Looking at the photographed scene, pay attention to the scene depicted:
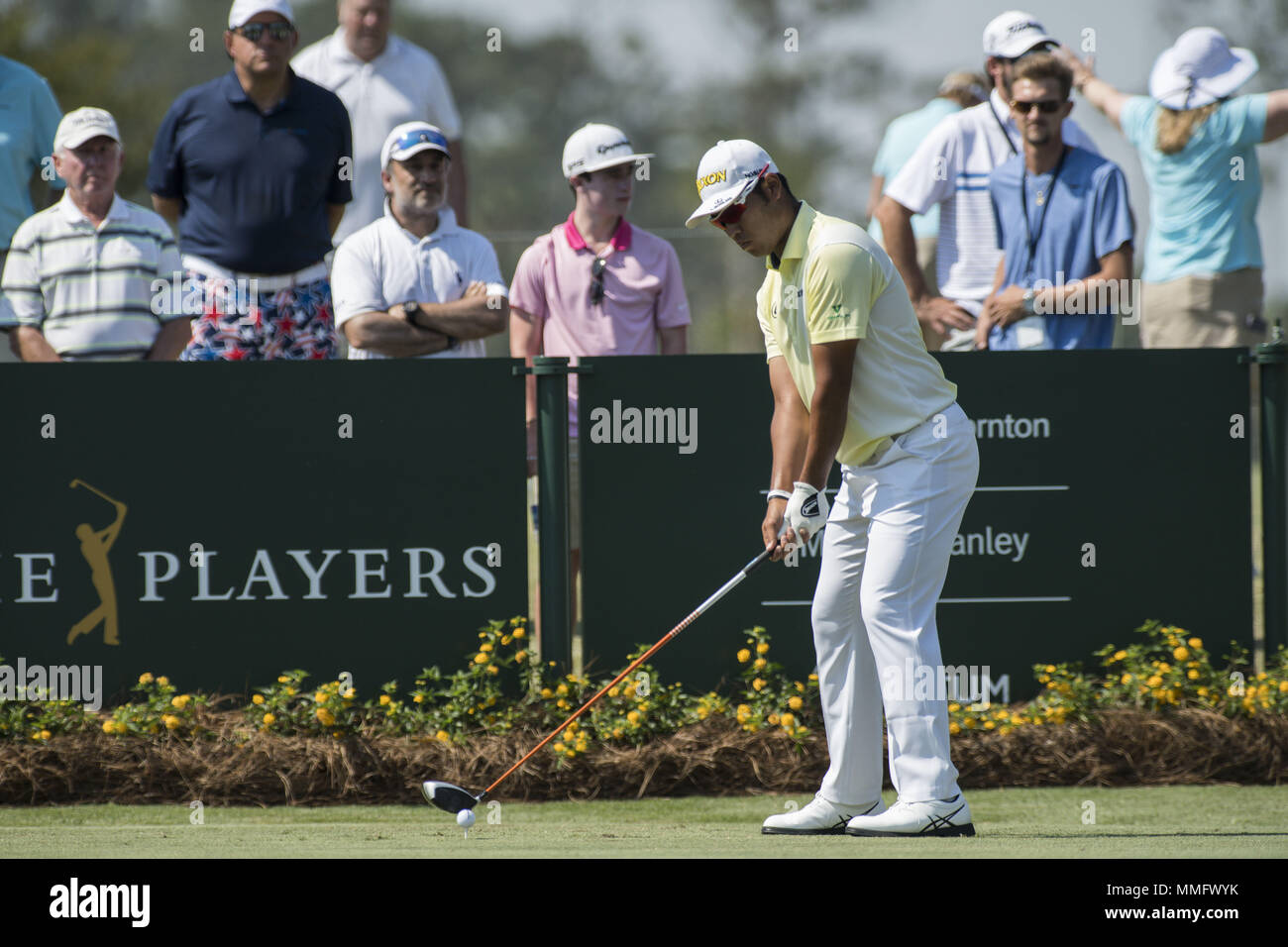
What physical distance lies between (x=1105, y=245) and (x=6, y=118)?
5.49 metres

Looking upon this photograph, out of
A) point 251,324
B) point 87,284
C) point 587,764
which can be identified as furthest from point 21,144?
point 587,764

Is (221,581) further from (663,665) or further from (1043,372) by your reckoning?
(1043,372)

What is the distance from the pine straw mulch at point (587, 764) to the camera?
7105mm

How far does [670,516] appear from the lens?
760cm

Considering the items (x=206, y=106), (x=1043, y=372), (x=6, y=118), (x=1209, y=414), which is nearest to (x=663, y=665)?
(x=1043, y=372)

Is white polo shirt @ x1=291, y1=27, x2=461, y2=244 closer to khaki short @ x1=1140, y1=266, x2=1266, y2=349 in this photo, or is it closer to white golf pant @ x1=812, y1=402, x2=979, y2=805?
khaki short @ x1=1140, y1=266, x2=1266, y2=349

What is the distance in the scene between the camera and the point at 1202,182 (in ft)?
29.9

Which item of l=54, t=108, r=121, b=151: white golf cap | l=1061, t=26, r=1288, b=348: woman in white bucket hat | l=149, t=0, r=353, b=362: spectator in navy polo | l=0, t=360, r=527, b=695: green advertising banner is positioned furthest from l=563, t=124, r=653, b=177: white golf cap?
l=1061, t=26, r=1288, b=348: woman in white bucket hat

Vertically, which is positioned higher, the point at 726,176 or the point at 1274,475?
the point at 726,176

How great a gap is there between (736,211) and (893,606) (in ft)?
4.48

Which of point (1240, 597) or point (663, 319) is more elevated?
point (663, 319)

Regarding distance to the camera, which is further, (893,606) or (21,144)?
(21,144)

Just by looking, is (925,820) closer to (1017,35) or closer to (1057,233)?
(1057,233)

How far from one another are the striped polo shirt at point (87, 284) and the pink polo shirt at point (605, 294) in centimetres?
170
